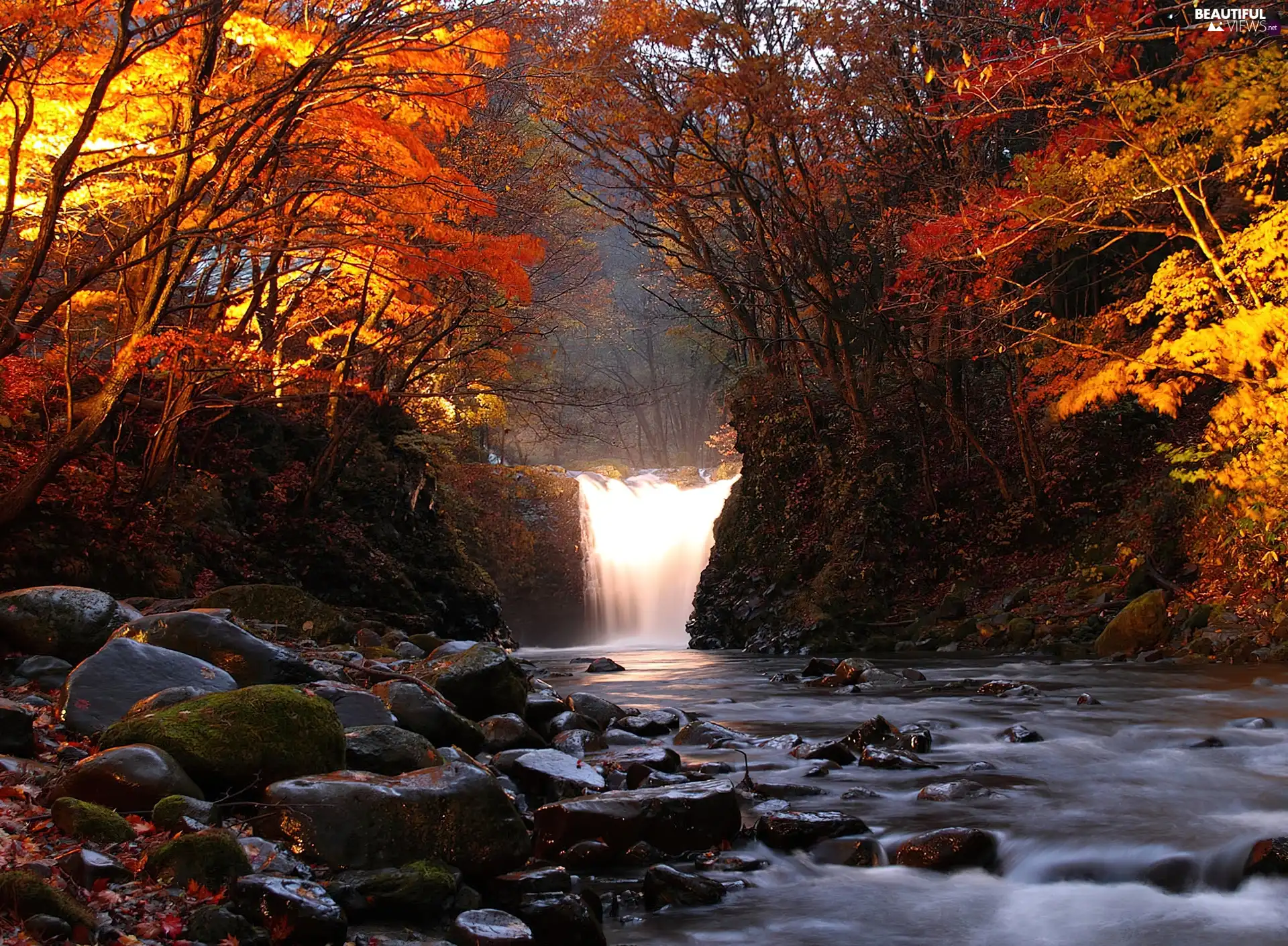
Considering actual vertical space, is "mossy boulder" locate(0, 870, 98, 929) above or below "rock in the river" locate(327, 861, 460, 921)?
above

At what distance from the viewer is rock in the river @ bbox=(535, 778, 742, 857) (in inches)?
186

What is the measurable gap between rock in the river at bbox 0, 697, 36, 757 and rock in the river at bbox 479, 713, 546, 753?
2768mm

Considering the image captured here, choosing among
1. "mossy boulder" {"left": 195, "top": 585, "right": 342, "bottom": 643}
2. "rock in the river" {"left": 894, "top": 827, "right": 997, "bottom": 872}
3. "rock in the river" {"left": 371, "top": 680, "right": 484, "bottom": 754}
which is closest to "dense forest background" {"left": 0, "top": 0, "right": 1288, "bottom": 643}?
"mossy boulder" {"left": 195, "top": 585, "right": 342, "bottom": 643}

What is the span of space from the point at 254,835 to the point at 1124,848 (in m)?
4.17

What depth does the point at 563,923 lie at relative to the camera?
3.79m

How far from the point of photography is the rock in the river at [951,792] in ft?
19.0

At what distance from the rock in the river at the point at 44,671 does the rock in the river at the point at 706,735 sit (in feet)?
14.0

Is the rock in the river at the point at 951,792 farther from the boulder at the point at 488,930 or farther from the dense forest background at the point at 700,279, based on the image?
the dense forest background at the point at 700,279

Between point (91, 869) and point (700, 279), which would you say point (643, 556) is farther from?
point (91, 869)

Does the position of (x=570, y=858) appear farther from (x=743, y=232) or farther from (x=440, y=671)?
(x=743, y=232)

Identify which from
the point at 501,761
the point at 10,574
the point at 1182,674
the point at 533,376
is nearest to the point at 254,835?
the point at 501,761

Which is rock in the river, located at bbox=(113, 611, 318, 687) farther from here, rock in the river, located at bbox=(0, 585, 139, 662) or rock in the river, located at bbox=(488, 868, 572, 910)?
rock in the river, located at bbox=(488, 868, 572, 910)

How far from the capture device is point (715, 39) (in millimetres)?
14797

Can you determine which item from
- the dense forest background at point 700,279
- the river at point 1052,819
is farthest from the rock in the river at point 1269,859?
the dense forest background at point 700,279
